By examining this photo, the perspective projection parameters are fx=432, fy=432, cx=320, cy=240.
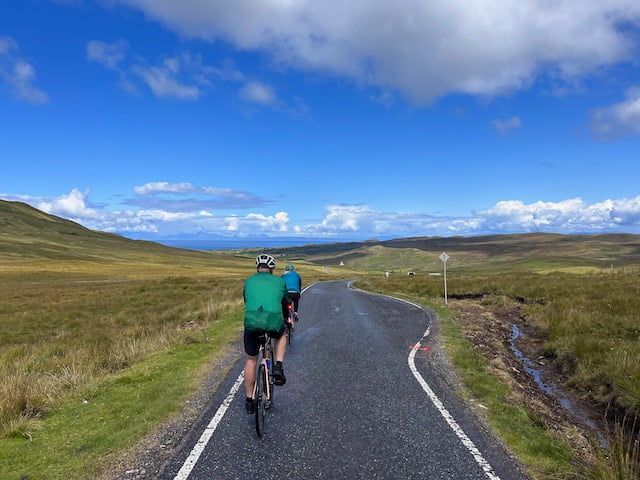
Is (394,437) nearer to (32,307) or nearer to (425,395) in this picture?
(425,395)

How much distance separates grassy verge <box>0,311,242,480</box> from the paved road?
93cm

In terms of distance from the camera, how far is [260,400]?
251 inches

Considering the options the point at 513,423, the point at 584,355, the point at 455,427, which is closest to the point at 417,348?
the point at 584,355

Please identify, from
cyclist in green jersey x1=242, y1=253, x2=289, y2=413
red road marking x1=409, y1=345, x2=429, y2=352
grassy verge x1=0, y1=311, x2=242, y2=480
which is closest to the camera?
grassy verge x1=0, y1=311, x2=242, y2=480

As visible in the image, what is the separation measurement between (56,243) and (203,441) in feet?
520

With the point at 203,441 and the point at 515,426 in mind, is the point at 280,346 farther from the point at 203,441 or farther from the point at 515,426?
the point at 515,426

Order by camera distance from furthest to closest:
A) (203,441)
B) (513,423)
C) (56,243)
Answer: (56,243) → (513,423) → (203,441)

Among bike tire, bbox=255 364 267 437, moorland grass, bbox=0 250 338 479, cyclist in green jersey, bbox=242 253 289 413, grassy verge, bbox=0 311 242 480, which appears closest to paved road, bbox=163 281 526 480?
bike tire, bbox=255 364 267 437

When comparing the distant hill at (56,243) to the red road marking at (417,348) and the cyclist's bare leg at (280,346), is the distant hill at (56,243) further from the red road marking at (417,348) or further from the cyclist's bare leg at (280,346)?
the cyclist's bare leg at (280,346)

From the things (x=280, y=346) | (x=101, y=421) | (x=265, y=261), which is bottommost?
(x=101, y=421)

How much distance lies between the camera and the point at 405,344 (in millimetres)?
13781

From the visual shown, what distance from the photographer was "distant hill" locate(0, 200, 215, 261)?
115m

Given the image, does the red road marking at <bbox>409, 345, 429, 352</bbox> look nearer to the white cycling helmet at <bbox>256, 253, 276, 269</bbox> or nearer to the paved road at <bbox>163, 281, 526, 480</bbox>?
the paved road at <bbox>163, 281, 526, 480</bbox>

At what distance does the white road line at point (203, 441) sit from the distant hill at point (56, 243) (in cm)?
11412
